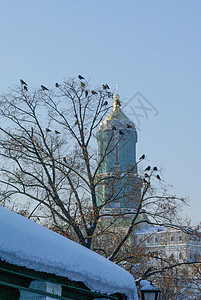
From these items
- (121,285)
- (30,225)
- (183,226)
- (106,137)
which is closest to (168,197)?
(183,226)

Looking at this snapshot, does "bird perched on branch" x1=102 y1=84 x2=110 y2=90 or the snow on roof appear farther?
"bird perched on branch" x1=102 y1=84 x2=110 y2=90

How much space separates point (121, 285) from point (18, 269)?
2.07 metres

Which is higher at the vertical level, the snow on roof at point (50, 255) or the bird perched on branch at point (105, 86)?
→ the bird perched on branch at point (105, 86)

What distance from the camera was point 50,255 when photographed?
529 cm

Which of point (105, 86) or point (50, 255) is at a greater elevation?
point (105, 86)

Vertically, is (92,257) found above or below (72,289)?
above

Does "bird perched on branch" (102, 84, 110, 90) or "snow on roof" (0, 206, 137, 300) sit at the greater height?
"bird perched on branch" (102, 84, 110, 90)

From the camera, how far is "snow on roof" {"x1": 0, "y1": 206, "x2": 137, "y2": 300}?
15.9ft

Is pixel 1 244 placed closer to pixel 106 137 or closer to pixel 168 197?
pixel 168 197

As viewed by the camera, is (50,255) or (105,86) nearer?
(50,255)

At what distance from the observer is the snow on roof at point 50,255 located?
15.9 feet

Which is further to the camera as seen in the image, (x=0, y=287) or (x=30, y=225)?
(x=30, y=225)

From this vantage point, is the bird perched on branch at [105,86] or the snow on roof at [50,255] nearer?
the snow on roof at [50,255]

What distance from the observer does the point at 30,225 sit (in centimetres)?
550
